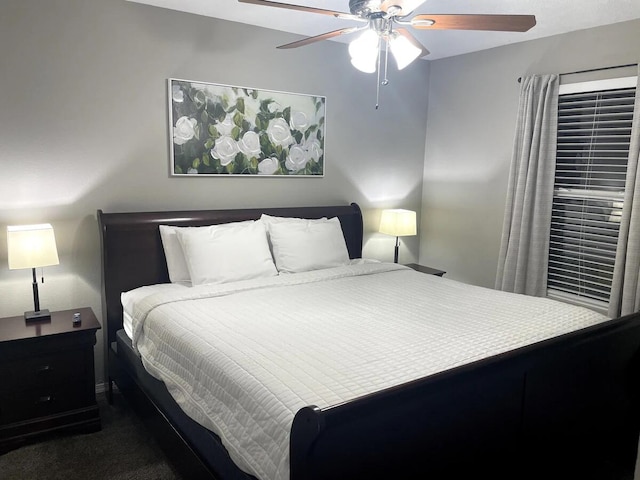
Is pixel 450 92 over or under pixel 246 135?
A: over

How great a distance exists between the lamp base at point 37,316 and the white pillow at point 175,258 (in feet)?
2.37

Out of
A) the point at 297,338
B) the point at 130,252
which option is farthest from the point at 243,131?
the point at 297,338

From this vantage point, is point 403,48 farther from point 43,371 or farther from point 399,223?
point 43,371

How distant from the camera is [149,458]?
248cm

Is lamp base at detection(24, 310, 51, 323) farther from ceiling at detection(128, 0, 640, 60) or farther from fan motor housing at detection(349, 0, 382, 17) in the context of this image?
fan motor housing at detection(349, 0, 382, 17)

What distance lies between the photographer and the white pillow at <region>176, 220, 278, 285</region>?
302cm

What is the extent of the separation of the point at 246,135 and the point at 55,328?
180 centimetres

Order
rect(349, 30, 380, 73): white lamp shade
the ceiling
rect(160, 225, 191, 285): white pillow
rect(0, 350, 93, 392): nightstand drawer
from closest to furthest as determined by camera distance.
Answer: rect(349, 30, 380, 73): white lamp shade < rect(0, 350, 93, 392): nightstand drawer < the ceiling < rect(160, 225, 191, 285): white pillow

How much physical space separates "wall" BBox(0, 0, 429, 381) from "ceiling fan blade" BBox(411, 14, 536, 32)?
1.70 m

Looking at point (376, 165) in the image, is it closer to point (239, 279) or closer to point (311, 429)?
point (239, 279)

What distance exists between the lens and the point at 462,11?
3076 millimetres

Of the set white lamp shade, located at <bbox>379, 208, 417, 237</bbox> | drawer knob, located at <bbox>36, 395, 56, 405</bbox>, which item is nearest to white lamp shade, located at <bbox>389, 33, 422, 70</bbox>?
white lamp shade, located at <bbox>379, 208, 417, 237</bbox>

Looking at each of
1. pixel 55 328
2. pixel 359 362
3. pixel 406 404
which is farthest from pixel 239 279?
pixel 406 404

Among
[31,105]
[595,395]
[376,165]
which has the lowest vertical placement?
[595,395]
